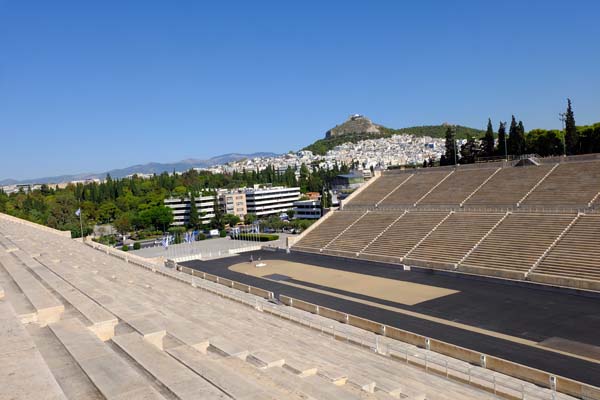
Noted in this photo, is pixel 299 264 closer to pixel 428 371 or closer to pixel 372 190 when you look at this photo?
pixel 372 190

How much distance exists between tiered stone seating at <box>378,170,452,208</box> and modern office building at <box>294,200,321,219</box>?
24.8 meters

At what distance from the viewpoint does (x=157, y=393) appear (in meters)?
4.78

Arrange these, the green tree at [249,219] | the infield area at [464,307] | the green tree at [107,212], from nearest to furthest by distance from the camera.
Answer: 1. the infield area at [464,307]
2. the green tree at [249,219]
3. the green tree at [107,212]

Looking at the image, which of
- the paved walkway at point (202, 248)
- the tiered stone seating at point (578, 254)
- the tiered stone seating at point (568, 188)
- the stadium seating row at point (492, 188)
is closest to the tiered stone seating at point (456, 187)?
the stadium seating row at point (492, 188)

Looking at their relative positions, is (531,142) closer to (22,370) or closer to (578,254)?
(578,254)

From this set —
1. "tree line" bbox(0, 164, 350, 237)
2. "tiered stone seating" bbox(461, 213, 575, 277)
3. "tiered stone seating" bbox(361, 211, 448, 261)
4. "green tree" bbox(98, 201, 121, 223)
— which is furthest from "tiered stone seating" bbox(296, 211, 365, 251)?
"green tree" bbox(98, 201, 121, 223)

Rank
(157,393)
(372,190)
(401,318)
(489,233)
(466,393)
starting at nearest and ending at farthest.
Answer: (157,393) < (466,393) < (401,318) < (489,233) < (372,190)

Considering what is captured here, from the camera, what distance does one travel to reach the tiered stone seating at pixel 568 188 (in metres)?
31.2

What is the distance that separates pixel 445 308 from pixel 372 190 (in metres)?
26.8

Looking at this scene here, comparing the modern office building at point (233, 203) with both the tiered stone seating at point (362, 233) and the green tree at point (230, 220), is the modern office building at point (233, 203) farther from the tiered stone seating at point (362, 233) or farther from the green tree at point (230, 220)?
the tiered stone seating at point (362, 233)

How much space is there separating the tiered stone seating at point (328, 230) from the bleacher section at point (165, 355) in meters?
25.1

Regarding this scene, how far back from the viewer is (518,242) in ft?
95.0

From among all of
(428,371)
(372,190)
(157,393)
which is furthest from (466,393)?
(372,190)

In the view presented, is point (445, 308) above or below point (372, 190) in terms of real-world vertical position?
below
